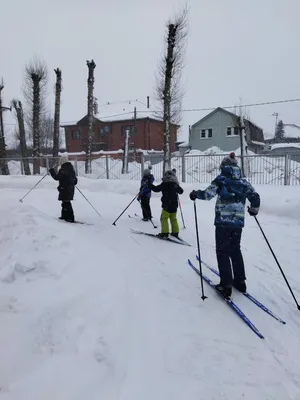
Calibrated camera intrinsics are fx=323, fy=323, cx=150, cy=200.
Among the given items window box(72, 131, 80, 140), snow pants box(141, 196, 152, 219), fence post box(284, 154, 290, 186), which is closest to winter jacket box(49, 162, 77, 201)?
snow pants box(141, 196, 152, 219)

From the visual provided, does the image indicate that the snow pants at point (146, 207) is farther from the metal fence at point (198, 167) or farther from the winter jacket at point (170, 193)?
the metal fence at point (198, 167)

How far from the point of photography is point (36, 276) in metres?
4.28

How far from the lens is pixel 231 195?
444cm

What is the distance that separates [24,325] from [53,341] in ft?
1.33

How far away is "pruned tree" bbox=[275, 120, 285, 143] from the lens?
228 ft

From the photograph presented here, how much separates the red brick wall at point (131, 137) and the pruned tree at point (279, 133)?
3560 cm

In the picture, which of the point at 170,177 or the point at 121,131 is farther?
the point at 121,131

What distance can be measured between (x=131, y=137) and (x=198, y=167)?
28.2m

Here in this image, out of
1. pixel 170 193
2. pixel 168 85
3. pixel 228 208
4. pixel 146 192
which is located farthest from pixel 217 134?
pixel 228 208

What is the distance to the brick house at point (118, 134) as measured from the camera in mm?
41625

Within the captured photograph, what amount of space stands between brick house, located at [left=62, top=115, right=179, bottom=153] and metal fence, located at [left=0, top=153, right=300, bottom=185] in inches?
826

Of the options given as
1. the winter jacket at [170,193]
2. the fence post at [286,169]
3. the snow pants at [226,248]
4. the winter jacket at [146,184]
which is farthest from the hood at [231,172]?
the fence post at [286,169]

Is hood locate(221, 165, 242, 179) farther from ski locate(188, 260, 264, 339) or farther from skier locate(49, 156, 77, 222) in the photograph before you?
skier locate(49, 156, 77, 222)

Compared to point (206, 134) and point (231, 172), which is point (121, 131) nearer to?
point (206, 134)
